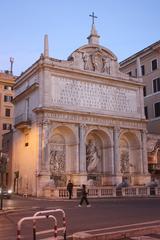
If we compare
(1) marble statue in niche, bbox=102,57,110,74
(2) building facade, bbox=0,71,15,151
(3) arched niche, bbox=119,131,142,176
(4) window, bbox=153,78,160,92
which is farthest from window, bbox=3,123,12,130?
(4) window, bbox=153,78,160,92

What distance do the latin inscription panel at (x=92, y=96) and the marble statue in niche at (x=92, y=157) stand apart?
4576 mm

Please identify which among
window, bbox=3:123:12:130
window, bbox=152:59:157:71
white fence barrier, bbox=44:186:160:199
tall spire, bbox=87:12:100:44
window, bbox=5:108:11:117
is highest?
tall spire, bbox=87:12:100:44

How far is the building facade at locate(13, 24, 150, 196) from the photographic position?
38.0 metres

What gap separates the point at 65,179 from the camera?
3934 centimetres

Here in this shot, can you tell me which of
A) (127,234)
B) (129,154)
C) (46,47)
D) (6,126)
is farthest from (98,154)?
(127,234)

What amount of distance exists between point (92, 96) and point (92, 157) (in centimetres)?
734

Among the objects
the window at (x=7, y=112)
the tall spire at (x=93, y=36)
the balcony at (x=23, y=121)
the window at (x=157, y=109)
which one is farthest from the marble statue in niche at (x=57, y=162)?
the window at (x=7, y=112)

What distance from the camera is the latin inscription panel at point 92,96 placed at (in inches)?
1556

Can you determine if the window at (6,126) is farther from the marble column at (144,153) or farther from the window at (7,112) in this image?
the marble column at (144,153)

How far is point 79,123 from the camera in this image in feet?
130

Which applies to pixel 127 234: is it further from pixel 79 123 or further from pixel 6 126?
pixel 6 126

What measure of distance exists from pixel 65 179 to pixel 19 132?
8.55 meters

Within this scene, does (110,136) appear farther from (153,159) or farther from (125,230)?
(125,230)

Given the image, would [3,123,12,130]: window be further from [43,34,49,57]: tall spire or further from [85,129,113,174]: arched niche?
[43,34,49,57]: tall spire
